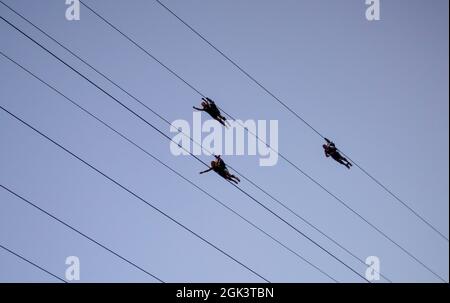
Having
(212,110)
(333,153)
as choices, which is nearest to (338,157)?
(333,153)

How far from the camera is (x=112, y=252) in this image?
51.3ft

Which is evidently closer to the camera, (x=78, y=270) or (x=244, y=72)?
(x=78, y=270)

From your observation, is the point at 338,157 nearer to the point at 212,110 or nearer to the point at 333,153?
the point at 333,153

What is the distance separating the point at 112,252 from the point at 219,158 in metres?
5.95

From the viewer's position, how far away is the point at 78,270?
18312 mm
